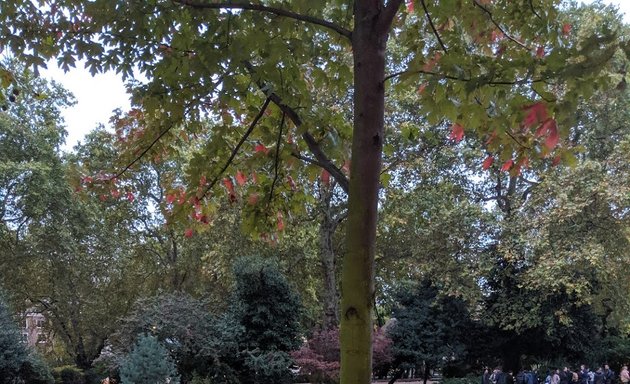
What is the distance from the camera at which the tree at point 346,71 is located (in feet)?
10.0

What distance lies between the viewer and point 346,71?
443cm

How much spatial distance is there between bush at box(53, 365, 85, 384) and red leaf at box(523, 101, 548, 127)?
25.1 metres

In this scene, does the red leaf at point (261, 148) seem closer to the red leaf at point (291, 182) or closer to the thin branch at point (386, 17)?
the red leaf at point (291, 182)

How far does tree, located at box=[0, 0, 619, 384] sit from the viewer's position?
10.0 feet

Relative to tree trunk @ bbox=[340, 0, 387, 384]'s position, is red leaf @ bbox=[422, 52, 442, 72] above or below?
above

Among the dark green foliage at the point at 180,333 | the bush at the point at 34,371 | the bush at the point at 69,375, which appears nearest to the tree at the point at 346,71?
the dark green foliage at the point at 180,333

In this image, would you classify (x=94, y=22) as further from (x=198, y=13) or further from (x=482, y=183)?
(x=482, y=183)

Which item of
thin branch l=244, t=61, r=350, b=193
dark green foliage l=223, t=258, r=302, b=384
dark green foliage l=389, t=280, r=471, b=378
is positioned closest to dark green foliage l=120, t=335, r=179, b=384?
dark green foliage l=223, t=258, r=302, b=384

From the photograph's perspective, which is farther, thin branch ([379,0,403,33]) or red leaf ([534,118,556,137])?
thin branch ([379,0,403,33])

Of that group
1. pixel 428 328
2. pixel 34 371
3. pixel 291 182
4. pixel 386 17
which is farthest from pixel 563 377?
pixel 386 17

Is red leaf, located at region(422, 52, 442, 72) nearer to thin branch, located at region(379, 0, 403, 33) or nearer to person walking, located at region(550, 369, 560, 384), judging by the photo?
thin branch, located at region(379, 0, 403, 33)

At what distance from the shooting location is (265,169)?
17.5ft

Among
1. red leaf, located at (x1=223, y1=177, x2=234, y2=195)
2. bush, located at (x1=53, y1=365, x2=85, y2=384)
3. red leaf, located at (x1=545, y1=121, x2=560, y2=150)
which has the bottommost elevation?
bush, located at (x1=53, y1=365, x2=85, y2=384)

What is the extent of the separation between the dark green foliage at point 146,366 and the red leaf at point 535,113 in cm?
1218
